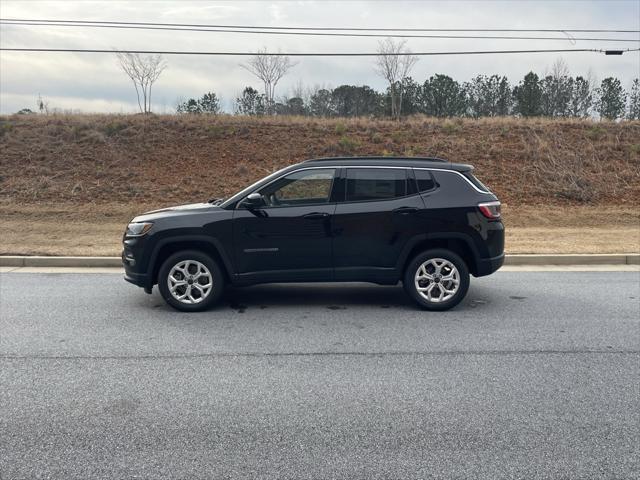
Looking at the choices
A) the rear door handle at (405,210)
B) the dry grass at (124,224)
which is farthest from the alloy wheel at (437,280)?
the dry grass at (124,224)

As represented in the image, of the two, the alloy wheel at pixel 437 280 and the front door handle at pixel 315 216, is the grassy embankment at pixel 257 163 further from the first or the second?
the front door handle at pixel 315 216

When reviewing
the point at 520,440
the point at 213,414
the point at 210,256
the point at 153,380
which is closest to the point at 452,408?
the point at 520,440

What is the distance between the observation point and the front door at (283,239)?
6.59m

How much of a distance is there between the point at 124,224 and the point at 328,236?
28.6 ft

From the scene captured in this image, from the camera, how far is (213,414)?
3.93m

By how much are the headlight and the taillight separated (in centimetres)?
407

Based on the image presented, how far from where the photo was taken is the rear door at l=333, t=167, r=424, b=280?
6641mm

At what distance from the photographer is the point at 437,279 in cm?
673

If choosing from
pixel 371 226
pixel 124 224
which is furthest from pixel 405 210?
pixel 124 224

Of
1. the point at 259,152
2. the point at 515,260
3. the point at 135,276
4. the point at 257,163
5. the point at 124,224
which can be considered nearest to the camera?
the point at 135,276

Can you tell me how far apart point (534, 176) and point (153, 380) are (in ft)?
54.3

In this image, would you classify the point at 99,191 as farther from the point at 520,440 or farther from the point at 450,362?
the point at 520,440

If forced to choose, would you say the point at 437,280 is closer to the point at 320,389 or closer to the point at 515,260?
the point at 320,389

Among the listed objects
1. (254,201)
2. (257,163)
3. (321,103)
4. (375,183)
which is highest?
(321,103)
